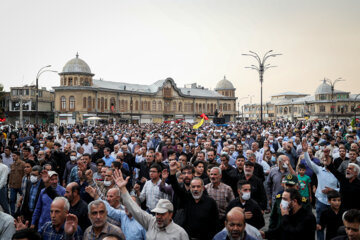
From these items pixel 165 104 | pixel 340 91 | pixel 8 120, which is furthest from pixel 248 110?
pixel 8 120

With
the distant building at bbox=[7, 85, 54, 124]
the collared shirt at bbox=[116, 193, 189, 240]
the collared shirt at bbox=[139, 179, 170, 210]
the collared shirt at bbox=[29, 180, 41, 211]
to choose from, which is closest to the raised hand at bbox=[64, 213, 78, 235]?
the collared shirt at bbox=[116, 193, 189, 240]

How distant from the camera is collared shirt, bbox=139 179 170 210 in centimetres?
618

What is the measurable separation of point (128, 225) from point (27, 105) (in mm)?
74114

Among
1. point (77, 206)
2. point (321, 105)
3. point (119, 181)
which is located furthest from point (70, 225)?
point (321, 105)

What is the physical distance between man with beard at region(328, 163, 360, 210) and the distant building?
2837 inches

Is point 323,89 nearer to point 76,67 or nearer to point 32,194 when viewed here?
point 76,67

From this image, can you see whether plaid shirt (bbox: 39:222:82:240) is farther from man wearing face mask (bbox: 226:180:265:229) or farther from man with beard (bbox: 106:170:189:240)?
man wearing face mask (bbox: 226:180:265:229)

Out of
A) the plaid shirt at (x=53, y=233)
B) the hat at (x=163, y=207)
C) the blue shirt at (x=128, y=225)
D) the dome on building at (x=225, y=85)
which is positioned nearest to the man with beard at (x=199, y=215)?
the blue shirt at (x=128, y=225)

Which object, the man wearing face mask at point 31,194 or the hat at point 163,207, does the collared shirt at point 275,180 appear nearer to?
the hat at point 163,207

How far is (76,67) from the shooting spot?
66188 millimetres

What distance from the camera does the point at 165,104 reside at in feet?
263

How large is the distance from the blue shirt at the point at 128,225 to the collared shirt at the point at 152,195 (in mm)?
1199

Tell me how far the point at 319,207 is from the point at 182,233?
4094 millimetres

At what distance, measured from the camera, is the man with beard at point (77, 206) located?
17.2 ft
